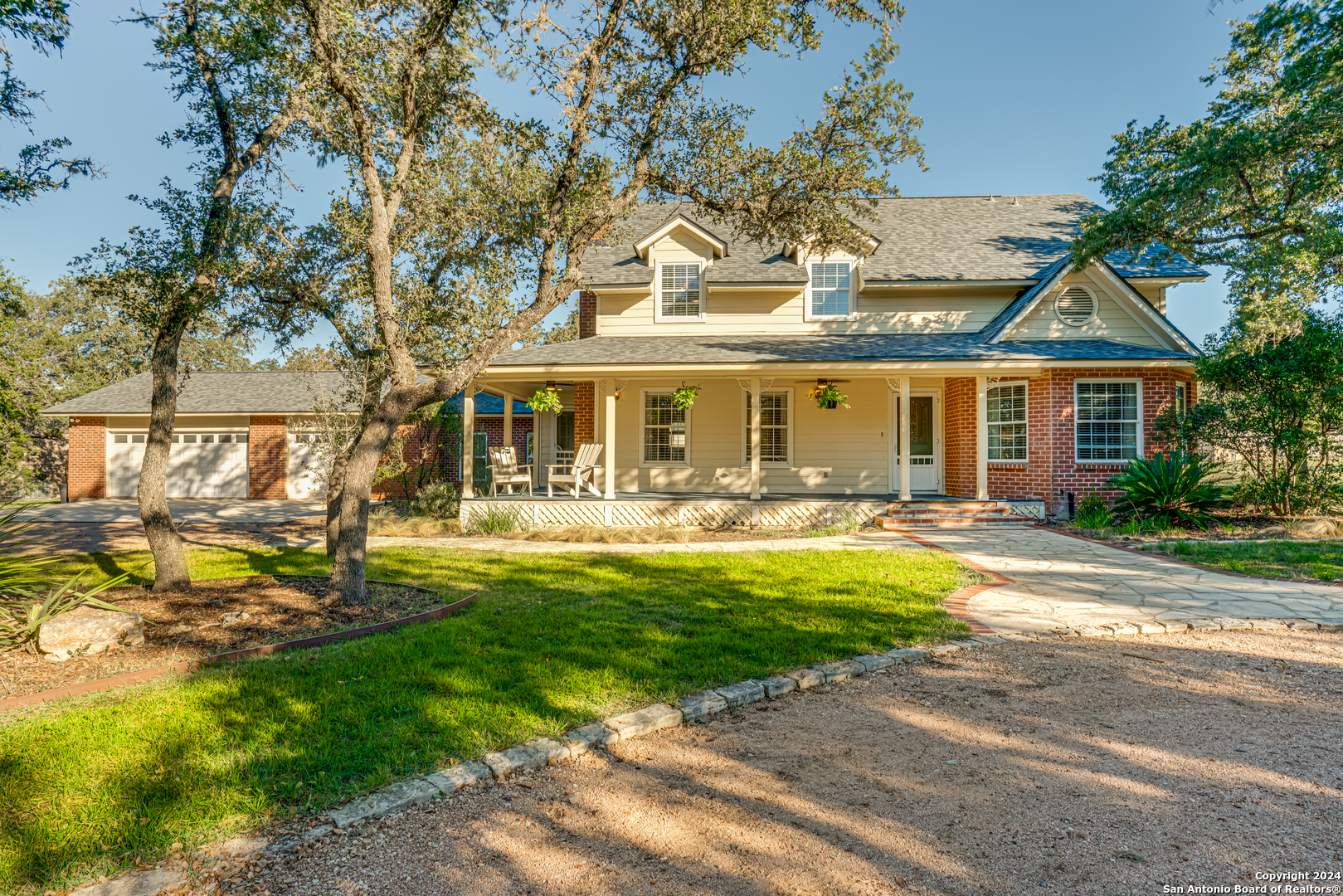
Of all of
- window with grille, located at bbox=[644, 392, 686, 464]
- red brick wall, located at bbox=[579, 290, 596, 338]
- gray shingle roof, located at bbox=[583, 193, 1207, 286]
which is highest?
gray shingle roof, located at bbox=[583, 193, 1207, 286]

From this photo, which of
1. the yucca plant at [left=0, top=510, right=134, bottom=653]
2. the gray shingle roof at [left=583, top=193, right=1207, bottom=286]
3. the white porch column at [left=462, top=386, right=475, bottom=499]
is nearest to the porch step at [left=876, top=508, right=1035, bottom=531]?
the gray shingle roof at [left=583, top=193, right=1207, bottom=286]

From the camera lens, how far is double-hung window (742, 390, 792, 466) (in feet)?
48.7

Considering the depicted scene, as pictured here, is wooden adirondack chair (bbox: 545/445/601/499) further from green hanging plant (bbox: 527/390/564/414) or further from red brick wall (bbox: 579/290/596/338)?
red brick wall (bbox: 579/290/596/338)

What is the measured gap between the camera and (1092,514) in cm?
1195

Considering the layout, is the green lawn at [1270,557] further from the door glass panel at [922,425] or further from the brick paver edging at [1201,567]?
the door glass panel at [922,425]

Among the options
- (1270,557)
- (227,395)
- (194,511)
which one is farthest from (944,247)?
(227,395)

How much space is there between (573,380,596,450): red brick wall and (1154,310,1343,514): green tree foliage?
11.4 m

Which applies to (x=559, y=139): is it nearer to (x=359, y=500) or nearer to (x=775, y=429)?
(x=359, y=500)

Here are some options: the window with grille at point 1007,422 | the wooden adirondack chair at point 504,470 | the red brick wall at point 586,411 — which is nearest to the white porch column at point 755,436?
the red brick wall at point 586,411

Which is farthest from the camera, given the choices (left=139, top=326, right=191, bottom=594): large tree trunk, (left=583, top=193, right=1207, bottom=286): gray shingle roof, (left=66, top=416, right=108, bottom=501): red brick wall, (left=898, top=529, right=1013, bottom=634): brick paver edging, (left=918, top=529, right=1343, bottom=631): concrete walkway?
(left=66, top=416, right=108, bottom=501): red brick wall

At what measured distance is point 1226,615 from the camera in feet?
18.8

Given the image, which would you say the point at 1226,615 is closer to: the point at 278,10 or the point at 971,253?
the point at 278,10

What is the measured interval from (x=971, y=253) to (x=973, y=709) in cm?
1429

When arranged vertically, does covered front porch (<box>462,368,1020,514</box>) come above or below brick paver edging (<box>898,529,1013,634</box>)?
above
